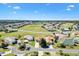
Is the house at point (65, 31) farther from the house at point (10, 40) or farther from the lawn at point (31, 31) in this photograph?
the house at point (10, 40)

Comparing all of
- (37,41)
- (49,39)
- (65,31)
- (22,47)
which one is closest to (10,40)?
(22,47)

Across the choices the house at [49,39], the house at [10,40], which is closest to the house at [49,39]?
the house at [49,39]

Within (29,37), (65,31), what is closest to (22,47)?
(29,37)

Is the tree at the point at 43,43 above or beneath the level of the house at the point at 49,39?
beneath

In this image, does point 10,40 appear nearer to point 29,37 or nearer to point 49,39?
point 29,37

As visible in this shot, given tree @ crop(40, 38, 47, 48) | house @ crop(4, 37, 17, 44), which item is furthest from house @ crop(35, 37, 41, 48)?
house @ crop(4, 37, 17, 44)

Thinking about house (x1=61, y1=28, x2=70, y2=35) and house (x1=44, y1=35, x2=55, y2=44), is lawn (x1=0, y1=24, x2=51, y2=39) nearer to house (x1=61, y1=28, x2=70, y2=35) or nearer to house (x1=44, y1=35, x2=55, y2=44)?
house (x1=44, y1=35, x2=55, y2=44)

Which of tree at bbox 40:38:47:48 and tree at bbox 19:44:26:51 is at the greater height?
tree at bbox 40:38:47:48

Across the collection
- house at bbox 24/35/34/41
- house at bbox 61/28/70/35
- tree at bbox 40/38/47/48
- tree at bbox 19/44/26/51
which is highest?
house at bbox 61/28/70/35

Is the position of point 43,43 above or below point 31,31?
below

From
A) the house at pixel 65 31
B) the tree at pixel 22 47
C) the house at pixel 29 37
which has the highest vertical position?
the house at pixel 65 31

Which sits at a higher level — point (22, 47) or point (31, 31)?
point (31, 31)

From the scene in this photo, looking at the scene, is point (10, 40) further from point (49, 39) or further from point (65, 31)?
point (65, 31)
